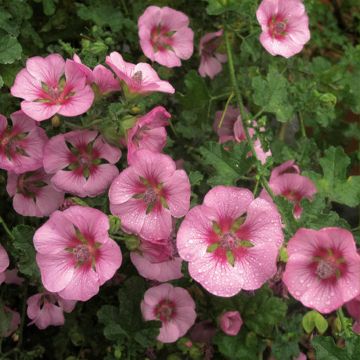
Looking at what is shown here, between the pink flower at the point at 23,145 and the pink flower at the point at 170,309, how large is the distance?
430 millimetres

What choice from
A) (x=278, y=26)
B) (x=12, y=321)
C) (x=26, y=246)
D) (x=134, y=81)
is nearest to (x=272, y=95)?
(x=278, y=26)

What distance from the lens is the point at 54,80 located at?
136 centimetres

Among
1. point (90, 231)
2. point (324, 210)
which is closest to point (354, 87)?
point (324, 210)

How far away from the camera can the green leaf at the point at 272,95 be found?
164cm

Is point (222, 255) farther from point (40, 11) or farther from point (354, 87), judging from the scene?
point (40, 11)

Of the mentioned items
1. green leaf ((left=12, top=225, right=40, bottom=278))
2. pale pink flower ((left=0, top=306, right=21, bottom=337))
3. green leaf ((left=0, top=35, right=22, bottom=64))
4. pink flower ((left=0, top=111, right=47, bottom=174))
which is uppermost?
green leaf ((left=0, top=35, right=22, bottom=64))

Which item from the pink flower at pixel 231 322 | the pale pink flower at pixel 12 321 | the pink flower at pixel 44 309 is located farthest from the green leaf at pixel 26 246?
the pink flower at pixel 231 322

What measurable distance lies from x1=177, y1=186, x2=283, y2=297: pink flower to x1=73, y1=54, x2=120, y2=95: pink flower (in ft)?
0.95

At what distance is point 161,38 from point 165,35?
0.05 feet

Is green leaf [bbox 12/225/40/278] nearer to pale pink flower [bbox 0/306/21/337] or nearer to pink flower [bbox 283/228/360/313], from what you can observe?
pale pink flower [bbox 0/306/21/337]

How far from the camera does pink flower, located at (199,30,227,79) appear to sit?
1.92 m

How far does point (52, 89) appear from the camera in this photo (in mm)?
1331

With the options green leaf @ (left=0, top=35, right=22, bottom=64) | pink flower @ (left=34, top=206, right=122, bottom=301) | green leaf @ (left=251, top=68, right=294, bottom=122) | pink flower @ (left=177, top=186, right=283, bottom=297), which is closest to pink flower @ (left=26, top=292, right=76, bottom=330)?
pink flower @ (left=34, top=206, right=122, bottom=301)

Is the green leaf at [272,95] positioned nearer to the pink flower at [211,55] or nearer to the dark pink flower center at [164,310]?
the pink flower at [211,55]
